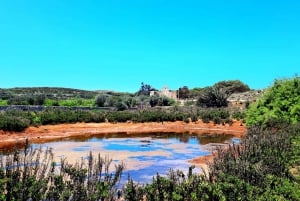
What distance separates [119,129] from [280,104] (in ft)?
62.2

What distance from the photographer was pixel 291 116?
18688 millimetres

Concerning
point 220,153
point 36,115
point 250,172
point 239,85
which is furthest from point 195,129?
point 239,85

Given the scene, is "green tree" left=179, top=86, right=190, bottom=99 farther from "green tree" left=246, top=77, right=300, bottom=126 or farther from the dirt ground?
"green tree" left=246, top=77, right=300, bottom=126

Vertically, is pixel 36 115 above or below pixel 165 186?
above

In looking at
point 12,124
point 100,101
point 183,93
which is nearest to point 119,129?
point 12,124

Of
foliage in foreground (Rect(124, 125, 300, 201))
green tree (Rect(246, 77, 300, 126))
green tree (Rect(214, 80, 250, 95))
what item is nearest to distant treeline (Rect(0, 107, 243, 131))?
green tree (Rect(246, 77, 300, 126))

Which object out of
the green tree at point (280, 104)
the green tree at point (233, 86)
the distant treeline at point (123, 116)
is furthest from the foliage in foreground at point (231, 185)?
the green tree at point (233, 86)

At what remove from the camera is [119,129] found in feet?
115

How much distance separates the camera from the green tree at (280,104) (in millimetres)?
18347

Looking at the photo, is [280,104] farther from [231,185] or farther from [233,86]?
[233,86]

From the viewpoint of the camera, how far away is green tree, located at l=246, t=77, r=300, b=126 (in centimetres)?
1835

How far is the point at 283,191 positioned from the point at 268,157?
2936 millimetres

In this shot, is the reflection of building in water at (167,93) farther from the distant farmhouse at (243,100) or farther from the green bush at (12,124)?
the green bush at (12,124)

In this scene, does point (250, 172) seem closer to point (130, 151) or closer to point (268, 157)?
point (268, 157)
